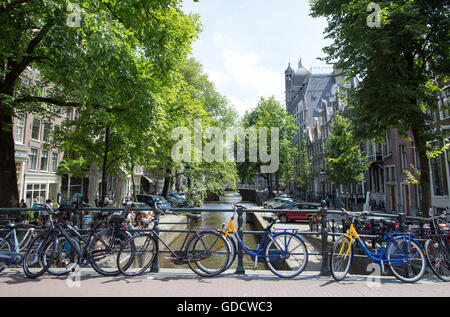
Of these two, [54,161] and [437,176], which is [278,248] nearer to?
[437,176]

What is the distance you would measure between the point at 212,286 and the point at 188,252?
2.90ft

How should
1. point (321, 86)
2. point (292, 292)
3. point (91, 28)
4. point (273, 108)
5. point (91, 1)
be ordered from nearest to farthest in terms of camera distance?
1. point (292, 292)
2. point (91, 28)
3. point (91, 1)
4. point (273, 108)
5. point (321, 86)

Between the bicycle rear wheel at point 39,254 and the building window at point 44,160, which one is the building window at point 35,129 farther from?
the bicycle rear wheel at point 39,254

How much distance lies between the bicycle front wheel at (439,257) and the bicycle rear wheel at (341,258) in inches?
58.6

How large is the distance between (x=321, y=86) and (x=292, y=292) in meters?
74.5

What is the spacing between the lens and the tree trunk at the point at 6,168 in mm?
9414

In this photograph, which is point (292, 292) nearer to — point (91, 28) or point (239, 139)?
point (91, 28)

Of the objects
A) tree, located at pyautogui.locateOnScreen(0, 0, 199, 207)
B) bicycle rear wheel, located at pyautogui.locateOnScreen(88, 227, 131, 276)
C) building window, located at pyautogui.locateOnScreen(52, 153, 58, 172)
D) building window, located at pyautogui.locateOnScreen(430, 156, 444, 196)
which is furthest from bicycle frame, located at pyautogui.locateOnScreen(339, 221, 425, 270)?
building window, located at pyautogui.locateOnScreen(52, 153, 58, 172)

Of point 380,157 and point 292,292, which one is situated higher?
point 380,157

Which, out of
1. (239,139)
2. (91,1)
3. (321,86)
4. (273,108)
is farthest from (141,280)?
(321,86)

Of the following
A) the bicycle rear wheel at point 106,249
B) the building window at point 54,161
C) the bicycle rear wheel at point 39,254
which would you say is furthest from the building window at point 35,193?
the bicycle rear wheel at point 106,249

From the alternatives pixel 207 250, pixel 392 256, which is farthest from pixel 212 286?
pixel 392 256

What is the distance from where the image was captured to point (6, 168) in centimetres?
955

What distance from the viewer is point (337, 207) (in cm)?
3491
